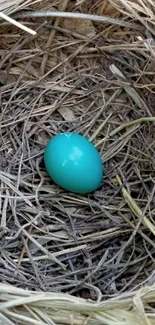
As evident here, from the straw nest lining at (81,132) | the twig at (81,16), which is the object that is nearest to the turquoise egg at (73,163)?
the straw nest lining at (81,132)

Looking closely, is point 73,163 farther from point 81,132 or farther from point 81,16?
point 81,16

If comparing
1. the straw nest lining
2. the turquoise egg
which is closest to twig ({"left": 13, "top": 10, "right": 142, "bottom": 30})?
the straw nest lining

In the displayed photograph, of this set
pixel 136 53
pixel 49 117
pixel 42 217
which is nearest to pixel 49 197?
pixel 42 217

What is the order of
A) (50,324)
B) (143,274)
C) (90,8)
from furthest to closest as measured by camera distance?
1. (90,8)
2. (143,274)
3. (50,324)

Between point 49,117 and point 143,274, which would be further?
point 49,117

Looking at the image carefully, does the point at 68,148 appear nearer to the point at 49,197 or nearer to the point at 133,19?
the point at 49,197

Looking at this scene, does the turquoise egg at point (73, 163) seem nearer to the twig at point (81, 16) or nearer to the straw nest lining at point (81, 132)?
the straw nest lining at point (81, 132)
